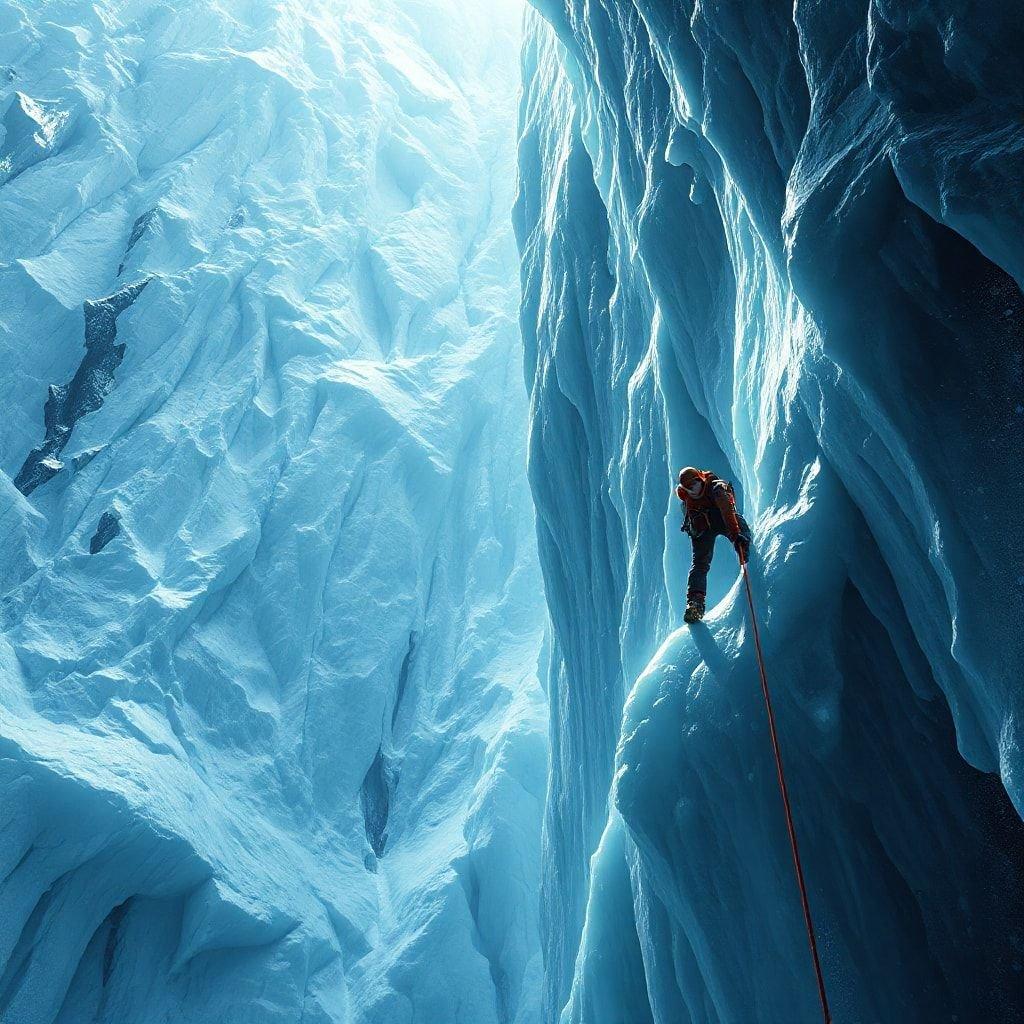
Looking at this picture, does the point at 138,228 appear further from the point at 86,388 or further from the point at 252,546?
the point at 252,546

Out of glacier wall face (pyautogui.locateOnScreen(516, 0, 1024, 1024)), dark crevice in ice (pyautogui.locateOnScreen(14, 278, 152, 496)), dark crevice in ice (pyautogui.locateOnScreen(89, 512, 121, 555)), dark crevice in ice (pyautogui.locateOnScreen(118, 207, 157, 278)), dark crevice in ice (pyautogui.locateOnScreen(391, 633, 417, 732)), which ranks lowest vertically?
glacier wall face (pyautogui.locateOnScreen(516, 0, 1024, 1024))

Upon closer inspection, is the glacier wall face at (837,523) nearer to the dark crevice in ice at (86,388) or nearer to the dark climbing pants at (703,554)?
the dark climbing pants at (703,554)

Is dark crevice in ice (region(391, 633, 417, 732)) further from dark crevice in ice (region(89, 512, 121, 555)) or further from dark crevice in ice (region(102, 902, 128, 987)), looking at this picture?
dark crevice in ice (region(89, 512, 121, 555))

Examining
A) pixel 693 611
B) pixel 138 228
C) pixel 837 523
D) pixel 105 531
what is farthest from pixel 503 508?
pixel 837 523

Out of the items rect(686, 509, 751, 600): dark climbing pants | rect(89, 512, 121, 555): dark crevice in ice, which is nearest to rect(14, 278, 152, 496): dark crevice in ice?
rect(89, 512, 121, 555): dark crevice in ice

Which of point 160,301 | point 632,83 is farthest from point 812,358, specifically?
point 160,301

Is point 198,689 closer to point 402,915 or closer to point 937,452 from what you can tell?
point 402,915

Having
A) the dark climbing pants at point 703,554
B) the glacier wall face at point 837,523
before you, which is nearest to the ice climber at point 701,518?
the dark climbing pants at point 703,554
